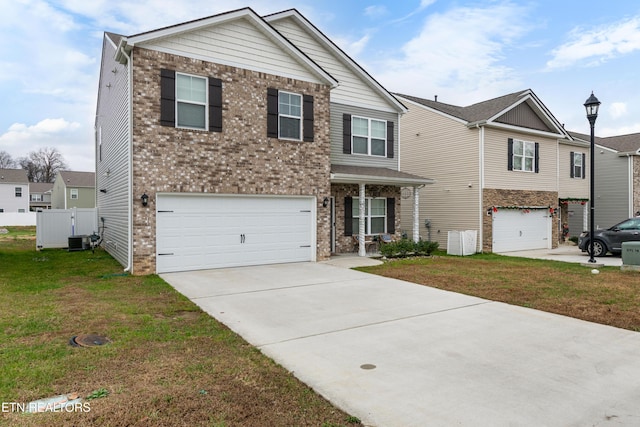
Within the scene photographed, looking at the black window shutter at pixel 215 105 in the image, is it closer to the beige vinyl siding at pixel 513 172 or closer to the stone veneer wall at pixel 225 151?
the stone veneer wall at pixel 225 151

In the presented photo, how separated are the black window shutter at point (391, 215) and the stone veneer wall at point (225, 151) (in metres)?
3.55

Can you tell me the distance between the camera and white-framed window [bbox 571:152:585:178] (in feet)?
71.4

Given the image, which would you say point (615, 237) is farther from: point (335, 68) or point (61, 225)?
point (61, 225)

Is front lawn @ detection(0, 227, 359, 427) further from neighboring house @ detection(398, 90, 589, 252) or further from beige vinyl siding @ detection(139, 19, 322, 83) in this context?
neighboring house @ detection(398, 90, 589, 252)

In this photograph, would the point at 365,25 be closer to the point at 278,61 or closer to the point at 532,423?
the point at 278,61

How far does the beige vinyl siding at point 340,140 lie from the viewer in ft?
47.1

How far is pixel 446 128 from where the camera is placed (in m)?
17.8

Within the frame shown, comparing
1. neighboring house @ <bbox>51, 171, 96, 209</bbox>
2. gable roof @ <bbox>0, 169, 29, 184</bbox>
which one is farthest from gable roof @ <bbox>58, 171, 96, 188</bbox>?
gable roof @ <bbox>0, 169, 29, 184</bbox>

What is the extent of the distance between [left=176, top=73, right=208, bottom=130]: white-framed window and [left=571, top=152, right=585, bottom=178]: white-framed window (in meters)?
19.9

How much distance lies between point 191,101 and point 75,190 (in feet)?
142

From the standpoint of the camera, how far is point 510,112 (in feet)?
56.6

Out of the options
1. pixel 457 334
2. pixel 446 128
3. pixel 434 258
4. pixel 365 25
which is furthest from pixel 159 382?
pixel 446 128

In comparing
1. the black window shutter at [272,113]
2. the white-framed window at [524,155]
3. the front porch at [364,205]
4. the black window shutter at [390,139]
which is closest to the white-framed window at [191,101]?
the black window shutter at [272,113]

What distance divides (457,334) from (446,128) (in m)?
13.9
